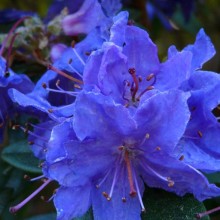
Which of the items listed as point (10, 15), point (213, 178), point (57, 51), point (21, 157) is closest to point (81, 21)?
point (57, 51)

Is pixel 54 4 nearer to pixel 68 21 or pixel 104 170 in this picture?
pixel 68 21

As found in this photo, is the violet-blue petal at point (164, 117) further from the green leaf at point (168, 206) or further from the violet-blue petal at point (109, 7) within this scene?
the violet-blue petal at point (109, 7)

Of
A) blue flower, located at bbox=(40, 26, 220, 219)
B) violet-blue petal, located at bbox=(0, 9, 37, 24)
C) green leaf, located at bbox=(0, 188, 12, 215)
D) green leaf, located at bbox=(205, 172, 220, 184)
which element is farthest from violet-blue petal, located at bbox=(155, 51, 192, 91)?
violet-blue petal, located at bbox=(0, 9, 37, 24)

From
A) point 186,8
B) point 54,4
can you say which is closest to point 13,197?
point 54,4

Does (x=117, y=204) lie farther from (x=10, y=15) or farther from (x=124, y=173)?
(x=10, y=15)

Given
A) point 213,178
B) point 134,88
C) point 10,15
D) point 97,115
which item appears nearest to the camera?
point 97,115

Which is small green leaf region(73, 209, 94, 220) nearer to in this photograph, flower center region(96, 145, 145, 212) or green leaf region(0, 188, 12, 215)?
flower center region(96, 145, 145, 212)

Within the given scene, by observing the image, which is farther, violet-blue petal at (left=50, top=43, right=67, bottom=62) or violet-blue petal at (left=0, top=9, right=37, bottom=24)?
violet-blue petal at (left=0, top=9, right=37, bottom=24)
